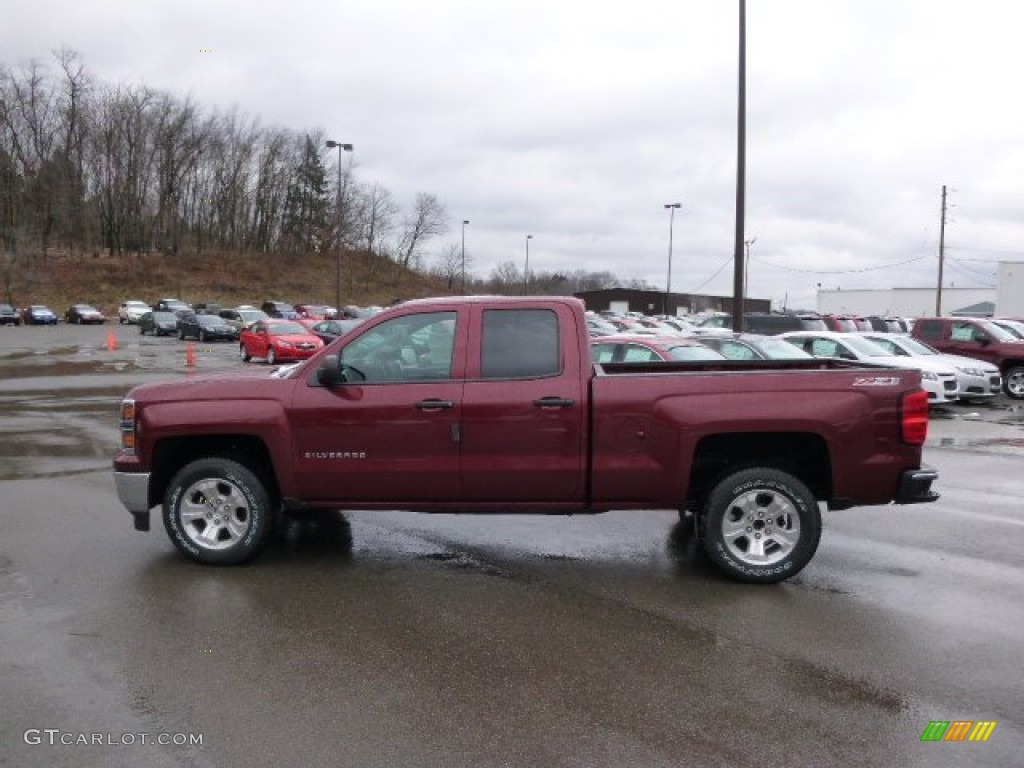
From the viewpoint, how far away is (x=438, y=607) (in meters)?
5.19

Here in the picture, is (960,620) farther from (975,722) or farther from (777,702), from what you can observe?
(777,702)

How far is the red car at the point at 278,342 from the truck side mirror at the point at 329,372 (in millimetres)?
21988

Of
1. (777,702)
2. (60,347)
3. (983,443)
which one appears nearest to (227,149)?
(60,347)

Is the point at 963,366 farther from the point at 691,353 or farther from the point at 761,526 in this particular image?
the point at 761,526

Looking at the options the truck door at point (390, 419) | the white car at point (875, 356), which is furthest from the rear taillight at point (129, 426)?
the white car at point (875, 356)

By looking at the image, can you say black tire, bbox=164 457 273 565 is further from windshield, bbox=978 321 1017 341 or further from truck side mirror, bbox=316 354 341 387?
windshield, bbox=978 321 1017 341

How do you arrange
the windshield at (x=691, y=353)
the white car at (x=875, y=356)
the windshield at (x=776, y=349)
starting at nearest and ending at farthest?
the windshield at (x=691, y=353), the windshield at (x=776, y=349), the white car at (x=875, y=356)

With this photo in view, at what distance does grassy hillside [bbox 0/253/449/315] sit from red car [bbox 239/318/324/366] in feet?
170

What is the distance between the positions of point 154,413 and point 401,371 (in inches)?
67.8

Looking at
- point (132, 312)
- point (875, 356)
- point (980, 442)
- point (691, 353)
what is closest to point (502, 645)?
point (691, 353)

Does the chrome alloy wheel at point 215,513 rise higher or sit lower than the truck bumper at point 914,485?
lower

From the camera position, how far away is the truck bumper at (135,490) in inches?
232
